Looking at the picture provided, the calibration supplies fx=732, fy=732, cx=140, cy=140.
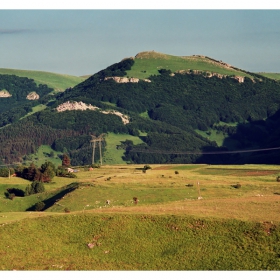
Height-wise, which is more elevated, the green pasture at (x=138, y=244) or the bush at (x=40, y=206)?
the green pasture at (x=138, y=244)

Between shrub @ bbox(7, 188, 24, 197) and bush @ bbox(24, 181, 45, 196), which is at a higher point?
bush @ bbox(24, 181, 45, 196)

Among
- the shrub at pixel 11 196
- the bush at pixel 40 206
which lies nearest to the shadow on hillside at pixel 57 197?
the bush at pixel 40 206

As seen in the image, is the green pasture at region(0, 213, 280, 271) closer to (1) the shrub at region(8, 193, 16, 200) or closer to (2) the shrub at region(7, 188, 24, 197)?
(1) the shrub at region(8, 193, 16, 200)

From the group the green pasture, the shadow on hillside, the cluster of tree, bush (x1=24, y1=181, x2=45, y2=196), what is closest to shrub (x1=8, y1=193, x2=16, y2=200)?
bush (x1=24, y1=181, x2=45, y2=196)

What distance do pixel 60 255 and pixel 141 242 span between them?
29.1 feet

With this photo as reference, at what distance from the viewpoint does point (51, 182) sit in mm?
156250

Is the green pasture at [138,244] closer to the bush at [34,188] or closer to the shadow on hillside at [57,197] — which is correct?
the shadow on hillside at [57,197]

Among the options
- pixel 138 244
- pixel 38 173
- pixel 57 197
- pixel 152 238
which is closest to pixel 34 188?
pixel 38 173

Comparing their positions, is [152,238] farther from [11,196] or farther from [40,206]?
[11,196]

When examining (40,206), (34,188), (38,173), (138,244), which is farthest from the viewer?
(38,173)

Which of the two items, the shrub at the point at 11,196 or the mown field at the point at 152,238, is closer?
the mown field at the point at 152,238

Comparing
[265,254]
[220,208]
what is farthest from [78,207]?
[265,254]

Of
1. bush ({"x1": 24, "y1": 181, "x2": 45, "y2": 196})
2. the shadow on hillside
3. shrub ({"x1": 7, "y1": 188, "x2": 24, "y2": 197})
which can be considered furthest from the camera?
shrub ({"x1": 7, "y1": 188, "x2": 24, "y2": 197})

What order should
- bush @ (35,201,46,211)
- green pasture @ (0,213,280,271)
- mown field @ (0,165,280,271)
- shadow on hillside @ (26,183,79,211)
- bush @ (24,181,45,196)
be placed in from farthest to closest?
bush @ (24,181,45,196)
shadow on hillside @ (26,183,79,211)
bush @ (35,201,46,211)
mown field @ (0,165,280,271)
green pasture @ (0,213,280,271)
